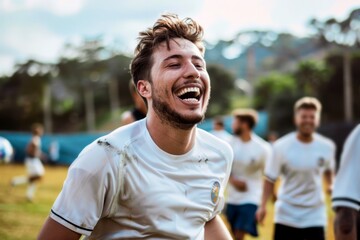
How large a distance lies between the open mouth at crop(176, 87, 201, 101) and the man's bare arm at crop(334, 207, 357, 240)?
3.76ft

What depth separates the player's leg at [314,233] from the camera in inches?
265

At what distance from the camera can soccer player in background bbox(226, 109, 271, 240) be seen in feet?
26.8

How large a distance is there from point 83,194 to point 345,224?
1606 millimetres

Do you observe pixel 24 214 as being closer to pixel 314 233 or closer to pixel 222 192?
pixel 314 233

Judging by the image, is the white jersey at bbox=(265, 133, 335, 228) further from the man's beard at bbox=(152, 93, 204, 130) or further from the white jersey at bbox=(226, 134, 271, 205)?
the man's beard at bbox=(152, 93, 204, 130)

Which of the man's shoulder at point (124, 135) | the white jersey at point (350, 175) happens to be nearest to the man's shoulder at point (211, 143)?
the man's shoulder at point (124, 135)

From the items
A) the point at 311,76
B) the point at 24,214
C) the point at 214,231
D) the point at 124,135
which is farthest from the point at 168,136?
the point at 311,76

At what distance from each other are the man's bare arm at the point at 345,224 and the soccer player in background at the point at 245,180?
16.1 ft

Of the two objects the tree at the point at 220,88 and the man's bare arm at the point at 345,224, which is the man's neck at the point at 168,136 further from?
the tree at the point at 220,88

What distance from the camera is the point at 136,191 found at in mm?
2699

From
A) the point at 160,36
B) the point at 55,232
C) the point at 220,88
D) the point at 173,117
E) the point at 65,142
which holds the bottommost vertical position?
the point at 55,232

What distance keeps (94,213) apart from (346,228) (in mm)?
1528

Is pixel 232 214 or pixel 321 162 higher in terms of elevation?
pixel 321 162

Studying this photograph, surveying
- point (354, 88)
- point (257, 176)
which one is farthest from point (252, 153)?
point (354, 88)
